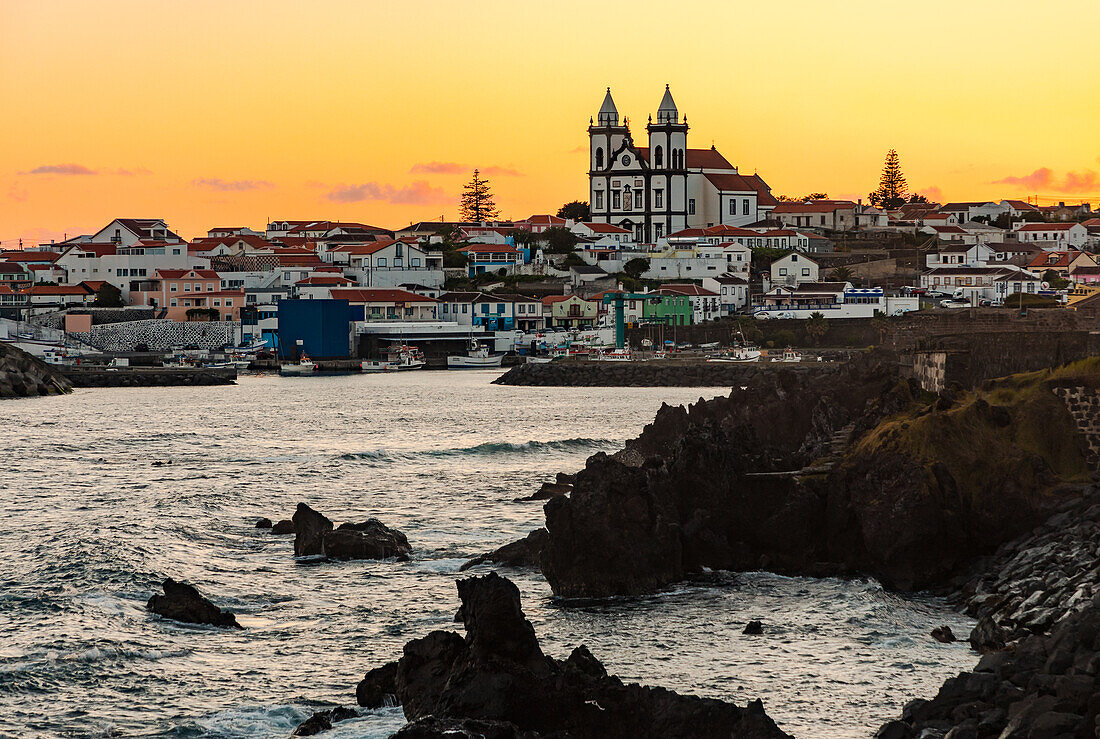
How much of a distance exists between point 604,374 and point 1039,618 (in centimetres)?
5717

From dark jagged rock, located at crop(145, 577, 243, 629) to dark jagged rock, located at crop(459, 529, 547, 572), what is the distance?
14.6ft

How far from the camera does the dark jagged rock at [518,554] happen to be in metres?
22.1

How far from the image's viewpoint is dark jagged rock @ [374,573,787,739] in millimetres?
12523

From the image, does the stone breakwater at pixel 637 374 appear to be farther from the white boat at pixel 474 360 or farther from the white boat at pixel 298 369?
the white boat at pixel 298 369

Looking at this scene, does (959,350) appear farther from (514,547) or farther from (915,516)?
(514,547)

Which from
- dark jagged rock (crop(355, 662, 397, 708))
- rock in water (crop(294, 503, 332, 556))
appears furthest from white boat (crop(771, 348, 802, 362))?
dark jagged rock (crop(355, 662, 397, 708))

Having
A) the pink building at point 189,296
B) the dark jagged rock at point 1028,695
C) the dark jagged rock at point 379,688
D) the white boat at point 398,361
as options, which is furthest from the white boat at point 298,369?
the dark jagged rock at point 1028,695

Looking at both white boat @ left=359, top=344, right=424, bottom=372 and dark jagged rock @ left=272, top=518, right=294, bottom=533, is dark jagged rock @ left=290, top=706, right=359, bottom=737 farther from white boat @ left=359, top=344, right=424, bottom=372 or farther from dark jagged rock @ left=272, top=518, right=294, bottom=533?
white boat @ left=359, top=344, right=424, bottom=372

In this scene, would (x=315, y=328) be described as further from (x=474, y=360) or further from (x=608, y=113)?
(x=608, y=113)

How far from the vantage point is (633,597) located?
65.4 ft

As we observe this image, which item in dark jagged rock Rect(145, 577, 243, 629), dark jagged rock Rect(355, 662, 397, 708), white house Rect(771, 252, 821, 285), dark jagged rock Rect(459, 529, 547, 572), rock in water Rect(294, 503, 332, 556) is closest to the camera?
dark jagged rock Rect(355, 662, 397, 708)

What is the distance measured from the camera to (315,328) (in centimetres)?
8906

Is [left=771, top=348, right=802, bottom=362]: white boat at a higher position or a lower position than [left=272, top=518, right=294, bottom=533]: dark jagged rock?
higher

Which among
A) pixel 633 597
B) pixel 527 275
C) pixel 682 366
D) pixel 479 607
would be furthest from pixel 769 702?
pixel 527 275
